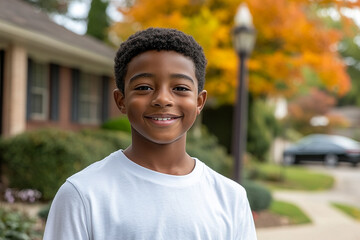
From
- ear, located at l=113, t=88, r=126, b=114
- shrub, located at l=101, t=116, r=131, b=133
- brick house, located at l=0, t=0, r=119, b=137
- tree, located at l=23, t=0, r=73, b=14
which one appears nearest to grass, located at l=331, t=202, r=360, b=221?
shrub, located at l=101, t=116, r=131, b=133

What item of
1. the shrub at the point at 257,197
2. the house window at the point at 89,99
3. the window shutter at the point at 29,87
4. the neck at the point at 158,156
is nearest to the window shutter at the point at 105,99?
the house window at the point at 89,99

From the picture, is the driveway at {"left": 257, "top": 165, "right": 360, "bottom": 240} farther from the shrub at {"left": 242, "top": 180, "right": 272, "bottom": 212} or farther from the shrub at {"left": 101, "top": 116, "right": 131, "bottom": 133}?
the shrub at {"left": 101, "top": 116, "right": 131, "bottom": 133}

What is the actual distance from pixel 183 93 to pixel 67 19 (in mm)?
27554

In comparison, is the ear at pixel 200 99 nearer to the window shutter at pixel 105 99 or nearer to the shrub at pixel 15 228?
the shrub at pixel 15 228

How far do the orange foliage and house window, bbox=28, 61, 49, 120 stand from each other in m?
2.97

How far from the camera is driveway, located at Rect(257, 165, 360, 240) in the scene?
7.09 meters

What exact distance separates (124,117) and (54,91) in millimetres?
2143

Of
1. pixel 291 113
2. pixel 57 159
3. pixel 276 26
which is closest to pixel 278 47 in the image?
pixel 276 26

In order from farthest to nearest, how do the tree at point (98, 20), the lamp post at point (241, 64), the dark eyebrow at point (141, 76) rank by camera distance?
the tree at point (98, 20) < the lamp post at point (241, 64) < the dark eyebrow at point (141, 76)

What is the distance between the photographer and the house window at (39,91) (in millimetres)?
11109

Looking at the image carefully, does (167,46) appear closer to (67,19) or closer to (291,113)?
(67,19)

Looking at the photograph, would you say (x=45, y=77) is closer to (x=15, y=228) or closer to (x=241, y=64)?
(x=241, y=64)

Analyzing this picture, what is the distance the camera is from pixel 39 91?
11.3 metres

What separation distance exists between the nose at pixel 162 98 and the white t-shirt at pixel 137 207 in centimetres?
22
